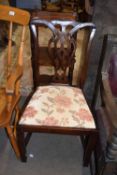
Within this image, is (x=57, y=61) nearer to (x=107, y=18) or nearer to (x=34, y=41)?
(x=34, y=41)

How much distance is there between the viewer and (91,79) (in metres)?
1.94

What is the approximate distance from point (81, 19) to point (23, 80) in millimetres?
3049

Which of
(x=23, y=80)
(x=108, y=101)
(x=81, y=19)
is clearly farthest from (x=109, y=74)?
(x=81, y=19)

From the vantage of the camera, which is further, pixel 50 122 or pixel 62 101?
pixel 62 101

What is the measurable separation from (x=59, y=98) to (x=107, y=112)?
374 mm

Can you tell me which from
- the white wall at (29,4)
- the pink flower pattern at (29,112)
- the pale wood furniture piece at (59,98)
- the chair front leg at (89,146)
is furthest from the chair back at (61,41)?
the white wall at (29,4)

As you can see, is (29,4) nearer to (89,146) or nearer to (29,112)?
(29,112)

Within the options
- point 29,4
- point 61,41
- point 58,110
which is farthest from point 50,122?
point 29,4

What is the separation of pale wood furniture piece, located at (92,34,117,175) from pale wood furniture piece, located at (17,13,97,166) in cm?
9

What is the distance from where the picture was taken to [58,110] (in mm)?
1418

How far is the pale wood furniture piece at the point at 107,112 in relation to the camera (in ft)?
3.91

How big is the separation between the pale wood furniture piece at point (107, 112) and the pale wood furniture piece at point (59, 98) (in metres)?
0.09

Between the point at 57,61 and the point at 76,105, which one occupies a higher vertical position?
the point at 57,61

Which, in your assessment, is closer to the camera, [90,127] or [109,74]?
[90,127]
